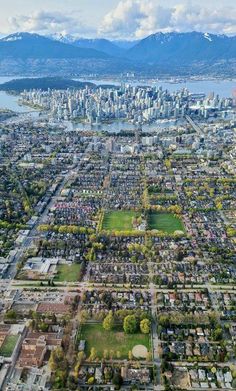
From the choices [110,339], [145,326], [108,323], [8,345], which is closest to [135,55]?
[108,323]

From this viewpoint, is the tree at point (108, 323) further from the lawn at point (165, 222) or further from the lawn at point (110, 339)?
the lawn at point (165, 222)

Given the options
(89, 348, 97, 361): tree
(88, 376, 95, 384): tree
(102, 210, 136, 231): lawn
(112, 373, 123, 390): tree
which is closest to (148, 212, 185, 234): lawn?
(102, 210, 136, 231): lawn

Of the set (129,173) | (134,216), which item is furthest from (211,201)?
(129,173)

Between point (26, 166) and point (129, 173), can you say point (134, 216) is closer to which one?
point (129, 173)

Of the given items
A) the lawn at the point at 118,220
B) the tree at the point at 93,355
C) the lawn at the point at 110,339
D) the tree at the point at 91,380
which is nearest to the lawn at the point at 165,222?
the lawn at the point at 118,220

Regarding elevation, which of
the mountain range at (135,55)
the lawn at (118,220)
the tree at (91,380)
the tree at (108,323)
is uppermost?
the mountain range at (135,55)

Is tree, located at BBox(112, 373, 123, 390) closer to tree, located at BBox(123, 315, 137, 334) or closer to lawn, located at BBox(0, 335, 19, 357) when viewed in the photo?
tree, located at BBox(123, 315, 137, 334)

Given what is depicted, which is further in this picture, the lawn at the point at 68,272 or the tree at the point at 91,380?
the lawn at the point at 68,272
